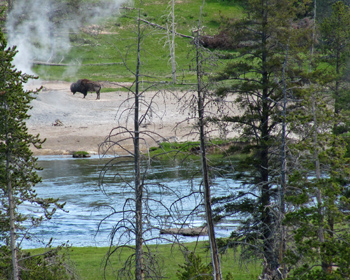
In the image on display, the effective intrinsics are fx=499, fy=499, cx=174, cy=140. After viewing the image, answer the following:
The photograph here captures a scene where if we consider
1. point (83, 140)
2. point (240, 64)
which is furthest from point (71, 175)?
point (240, 64)

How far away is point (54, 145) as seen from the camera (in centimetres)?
4144

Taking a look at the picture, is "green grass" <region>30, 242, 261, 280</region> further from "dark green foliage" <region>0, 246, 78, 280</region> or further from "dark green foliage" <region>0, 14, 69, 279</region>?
"dark green foliage" <region>0, 14, 69, 279</region>

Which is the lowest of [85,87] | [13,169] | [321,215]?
[321,215]

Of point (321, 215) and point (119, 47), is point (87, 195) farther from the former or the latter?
point (119, 47)

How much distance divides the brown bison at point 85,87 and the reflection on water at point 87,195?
1210 centimetres

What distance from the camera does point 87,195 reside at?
99.0ft

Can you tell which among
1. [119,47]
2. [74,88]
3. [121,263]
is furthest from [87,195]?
[119,47]

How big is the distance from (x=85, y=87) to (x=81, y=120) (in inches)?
211

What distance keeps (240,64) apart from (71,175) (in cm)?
1945

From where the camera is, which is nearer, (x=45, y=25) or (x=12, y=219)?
(x=12, y=219)

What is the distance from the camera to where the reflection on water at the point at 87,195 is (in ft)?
79.2

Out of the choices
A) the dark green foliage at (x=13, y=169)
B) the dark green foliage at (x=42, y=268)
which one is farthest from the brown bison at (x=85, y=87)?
the dark green foliage at (x=42, y=268)

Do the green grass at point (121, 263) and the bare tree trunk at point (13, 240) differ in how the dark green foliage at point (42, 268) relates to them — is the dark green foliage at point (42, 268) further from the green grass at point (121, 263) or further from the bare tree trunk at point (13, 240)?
the green grass at point (121, 263)

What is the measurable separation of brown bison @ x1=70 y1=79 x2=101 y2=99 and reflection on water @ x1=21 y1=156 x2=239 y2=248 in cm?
1210
